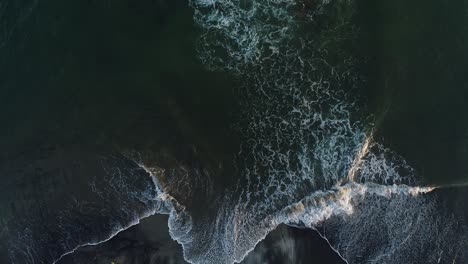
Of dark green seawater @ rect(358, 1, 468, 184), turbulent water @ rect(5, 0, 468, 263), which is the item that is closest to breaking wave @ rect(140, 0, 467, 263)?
A: turbulent water @ rect(5, 0, 468, 263)

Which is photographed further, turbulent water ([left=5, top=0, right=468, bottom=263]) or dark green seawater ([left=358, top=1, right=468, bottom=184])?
dark green seawater ([left=358, top=1, right=468, bottom=184])

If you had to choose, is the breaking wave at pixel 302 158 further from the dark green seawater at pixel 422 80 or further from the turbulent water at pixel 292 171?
the dark green seawater at pixel 422 80

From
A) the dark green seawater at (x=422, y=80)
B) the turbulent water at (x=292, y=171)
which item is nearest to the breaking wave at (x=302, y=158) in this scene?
the turbulent water at (x=292, y=171)

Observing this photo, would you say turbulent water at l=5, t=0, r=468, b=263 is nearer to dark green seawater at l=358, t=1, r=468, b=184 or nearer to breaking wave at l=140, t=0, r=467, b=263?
breaking wave at l=140, t=0, r=467, b=263

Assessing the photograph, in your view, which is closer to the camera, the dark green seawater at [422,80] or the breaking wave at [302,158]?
the breaking wave at [302,158]

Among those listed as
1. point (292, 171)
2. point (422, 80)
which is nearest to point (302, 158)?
point (292, 171)

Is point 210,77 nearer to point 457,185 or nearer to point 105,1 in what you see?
point 105,1

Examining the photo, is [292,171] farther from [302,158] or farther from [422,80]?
[422,80]

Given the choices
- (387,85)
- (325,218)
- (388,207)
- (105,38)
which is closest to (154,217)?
(325,218)
